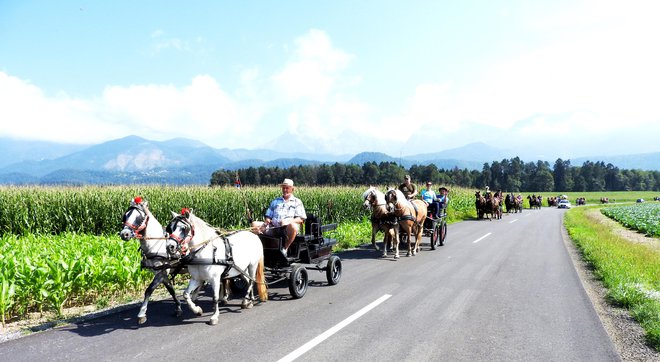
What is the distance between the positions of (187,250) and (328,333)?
2500mm

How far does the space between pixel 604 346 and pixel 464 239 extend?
12801 mm

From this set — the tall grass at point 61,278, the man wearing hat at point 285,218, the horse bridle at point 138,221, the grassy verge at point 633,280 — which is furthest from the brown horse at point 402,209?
the horse bridle at point 138,221

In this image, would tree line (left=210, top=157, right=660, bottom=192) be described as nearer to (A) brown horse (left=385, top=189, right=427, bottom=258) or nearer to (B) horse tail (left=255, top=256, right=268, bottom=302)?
(A) brown horse (left=385, top=189, right=427, bottom=258)

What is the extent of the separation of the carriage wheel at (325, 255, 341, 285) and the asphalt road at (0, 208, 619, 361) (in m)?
0.19

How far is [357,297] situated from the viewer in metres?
7.96

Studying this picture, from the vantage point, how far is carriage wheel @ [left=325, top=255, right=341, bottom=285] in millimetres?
8938

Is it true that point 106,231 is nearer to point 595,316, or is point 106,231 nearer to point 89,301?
point 89,301

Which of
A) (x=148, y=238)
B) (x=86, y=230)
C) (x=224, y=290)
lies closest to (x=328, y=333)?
(x=224, y=290)

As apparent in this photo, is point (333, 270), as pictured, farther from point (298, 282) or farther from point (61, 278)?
point (61, 278)

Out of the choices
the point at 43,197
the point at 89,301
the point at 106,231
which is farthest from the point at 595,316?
the point at 43,197

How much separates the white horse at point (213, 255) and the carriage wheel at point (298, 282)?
821 millimetres

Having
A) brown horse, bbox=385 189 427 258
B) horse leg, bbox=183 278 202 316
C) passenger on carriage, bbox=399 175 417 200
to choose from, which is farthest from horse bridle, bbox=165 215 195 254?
passenger on carriage, bbox=399 175 417 200

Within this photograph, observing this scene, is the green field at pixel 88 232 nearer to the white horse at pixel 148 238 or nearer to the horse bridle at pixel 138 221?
the white horse at pixel 148 238

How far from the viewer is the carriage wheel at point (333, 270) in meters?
8.94
